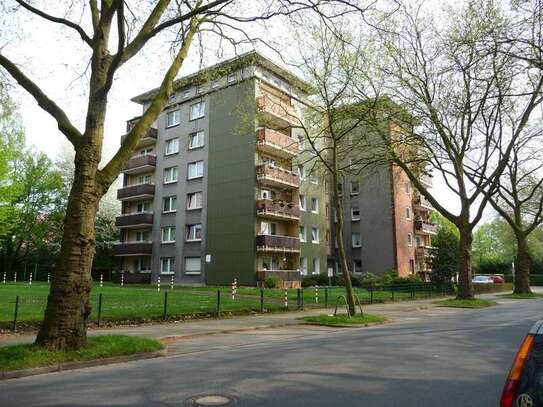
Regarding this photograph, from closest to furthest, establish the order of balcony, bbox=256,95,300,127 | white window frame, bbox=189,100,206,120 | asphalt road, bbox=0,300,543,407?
asphalt road, bbox=0,300,543,407 → balcony, bbox=256,95,300,127 → white window frame, bbox=189,100,206,120

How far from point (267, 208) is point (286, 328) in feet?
73.3

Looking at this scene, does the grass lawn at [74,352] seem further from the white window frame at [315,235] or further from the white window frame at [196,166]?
the white window frame at [315,235]

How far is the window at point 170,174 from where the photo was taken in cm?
4394

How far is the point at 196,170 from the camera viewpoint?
139 ft

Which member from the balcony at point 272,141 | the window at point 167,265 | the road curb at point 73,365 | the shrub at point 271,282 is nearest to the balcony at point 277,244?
the shrub at point 271,282

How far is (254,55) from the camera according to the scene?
1430 cm

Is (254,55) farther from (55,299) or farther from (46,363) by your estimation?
(46,363)

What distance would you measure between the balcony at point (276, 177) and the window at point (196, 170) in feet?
19.2

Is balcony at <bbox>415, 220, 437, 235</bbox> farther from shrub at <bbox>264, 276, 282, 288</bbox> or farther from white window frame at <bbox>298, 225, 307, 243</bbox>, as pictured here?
shrub at <bbox>264, 276, 282, 288</bbox>

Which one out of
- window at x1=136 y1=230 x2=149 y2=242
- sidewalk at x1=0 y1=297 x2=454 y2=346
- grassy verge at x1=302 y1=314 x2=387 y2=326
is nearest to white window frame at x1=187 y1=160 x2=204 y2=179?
window at x1=136 y1=230 x2=149 y2=242

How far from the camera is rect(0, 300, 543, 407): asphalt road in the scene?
624 cm

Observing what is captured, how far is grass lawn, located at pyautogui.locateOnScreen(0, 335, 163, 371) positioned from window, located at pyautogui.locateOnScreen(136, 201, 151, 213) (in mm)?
36690

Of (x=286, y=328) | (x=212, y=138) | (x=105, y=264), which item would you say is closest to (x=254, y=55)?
(x=286, y=328)

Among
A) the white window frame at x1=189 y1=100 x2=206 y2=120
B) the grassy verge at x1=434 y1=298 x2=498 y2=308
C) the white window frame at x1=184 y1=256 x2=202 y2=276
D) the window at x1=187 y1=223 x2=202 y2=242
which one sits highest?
the white window frame at x1=189 y1=100 x2=206 y2=120
